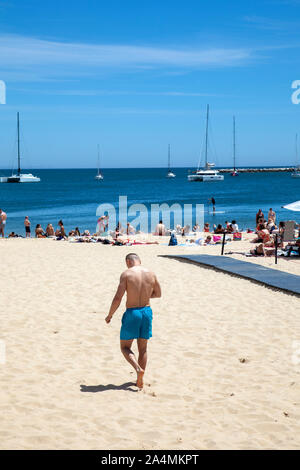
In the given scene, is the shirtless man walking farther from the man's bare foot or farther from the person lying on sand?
the person lying on sand

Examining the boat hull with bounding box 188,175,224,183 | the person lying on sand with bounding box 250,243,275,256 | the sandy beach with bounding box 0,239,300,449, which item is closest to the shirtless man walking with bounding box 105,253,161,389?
the sandy beach with bounding box 0,239,300,449

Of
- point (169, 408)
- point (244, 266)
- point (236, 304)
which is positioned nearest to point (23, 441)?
point (169, 408)

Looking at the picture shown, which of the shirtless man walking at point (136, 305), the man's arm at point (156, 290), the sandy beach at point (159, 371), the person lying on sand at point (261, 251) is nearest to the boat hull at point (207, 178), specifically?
the person lying on sand at point (261, 251)

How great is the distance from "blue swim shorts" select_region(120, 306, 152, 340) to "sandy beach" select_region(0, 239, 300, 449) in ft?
1.98

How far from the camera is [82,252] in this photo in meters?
17.9

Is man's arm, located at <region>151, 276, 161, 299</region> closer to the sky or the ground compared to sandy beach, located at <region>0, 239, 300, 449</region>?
closer to the sky

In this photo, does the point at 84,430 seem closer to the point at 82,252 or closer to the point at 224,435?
the point at 224,435

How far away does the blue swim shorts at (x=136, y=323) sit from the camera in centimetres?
530

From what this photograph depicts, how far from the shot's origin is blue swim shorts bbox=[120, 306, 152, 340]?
17.4ft

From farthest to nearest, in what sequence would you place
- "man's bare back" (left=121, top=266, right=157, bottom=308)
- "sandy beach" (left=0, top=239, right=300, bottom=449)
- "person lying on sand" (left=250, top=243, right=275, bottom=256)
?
"person lying on sand" (left=250, top=243, right=275, bottom=256), "man's bare back" (left=121, top=266, right=157, bottom=308), "sandy beach" (left=0, top=239, right=300, bottom=449)

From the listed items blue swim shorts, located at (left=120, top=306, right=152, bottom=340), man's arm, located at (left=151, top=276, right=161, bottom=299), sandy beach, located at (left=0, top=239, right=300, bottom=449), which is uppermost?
man's arm, located at (left=151, top=276, right=161, bottom=299)

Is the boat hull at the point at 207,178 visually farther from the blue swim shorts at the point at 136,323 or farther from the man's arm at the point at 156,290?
the blue swim shorts at the point at 136,323

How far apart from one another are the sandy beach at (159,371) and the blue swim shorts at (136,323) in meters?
0.60
